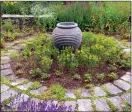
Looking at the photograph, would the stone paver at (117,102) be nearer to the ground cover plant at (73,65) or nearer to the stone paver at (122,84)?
the stone paver at (122,84)

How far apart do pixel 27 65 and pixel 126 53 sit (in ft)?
5.94

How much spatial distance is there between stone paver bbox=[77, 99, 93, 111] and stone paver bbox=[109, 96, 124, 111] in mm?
299

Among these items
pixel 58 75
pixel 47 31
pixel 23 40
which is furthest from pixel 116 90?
pixel 47 31

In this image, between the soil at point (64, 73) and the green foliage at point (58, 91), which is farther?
the soil at point (64, 73)

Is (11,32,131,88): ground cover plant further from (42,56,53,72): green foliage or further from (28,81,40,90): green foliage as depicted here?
(28,81,40,90): green foliage

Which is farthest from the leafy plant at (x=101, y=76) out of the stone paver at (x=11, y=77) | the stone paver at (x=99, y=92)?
the stone paver at (x=11, y=77)

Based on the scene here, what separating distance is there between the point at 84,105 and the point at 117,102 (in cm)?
42

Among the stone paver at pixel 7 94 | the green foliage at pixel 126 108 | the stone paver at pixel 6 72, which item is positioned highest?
the stone paver at pixel 6 72

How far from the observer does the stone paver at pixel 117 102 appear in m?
3.19

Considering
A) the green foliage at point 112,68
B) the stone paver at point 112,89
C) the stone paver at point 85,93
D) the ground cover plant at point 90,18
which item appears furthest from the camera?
the ground cover plant at point 90,18

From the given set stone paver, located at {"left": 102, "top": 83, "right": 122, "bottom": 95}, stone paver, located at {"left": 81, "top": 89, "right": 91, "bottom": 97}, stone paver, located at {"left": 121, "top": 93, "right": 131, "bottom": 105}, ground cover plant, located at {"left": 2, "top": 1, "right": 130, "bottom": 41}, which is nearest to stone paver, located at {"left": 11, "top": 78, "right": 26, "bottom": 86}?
stone paver, located at {"left": 81, "top": 89, "right": 91, "bottom": 97}

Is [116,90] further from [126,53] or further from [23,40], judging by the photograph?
[23,40]

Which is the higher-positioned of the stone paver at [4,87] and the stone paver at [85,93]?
the stone paver at [4,87]

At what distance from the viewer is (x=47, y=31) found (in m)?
6.48
